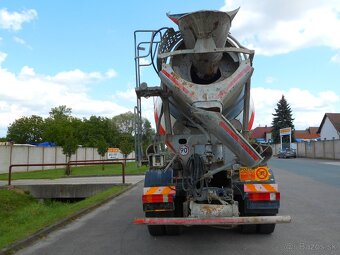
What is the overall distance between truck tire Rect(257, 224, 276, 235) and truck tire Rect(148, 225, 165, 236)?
1711 mm

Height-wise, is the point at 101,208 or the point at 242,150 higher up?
the point at 242,150

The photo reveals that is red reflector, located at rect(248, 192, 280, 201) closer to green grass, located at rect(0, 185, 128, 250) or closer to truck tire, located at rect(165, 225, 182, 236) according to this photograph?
truck tire, located at rect(165, 225, 182, 236)

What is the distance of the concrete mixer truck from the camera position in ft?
20.7

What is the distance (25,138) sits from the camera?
96625mm

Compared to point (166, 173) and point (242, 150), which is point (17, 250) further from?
point (242, 150)

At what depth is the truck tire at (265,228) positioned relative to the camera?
7441 mm

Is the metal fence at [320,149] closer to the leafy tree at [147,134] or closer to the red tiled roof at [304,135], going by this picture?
the leafy tree at [147,134]

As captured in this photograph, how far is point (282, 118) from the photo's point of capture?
78.2m

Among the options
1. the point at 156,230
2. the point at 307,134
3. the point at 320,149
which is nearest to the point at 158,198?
the point at 156,230

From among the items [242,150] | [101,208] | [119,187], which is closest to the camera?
[242,150]

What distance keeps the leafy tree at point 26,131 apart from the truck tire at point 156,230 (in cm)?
9237

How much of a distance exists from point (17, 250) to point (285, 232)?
4.71 metres

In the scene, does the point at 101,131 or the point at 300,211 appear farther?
the point at 101,131

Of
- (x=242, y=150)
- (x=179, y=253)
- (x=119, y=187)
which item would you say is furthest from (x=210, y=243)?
(x=119, y=187)
